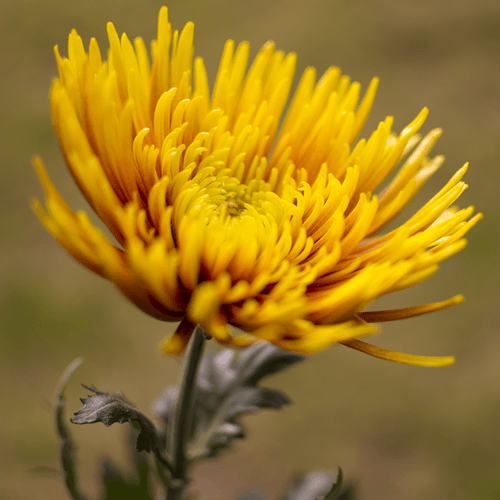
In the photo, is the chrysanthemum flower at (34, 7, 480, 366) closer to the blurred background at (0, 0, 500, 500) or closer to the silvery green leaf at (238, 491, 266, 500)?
the silvery green leaf at (238, 491, 266, 500)

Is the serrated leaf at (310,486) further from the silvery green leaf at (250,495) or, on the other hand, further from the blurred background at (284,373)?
the blurred background at (284,373)

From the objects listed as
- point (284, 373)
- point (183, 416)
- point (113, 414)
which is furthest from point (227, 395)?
point (284, 373)

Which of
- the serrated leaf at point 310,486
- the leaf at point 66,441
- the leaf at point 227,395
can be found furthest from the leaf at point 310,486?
the leaf at point 66,441

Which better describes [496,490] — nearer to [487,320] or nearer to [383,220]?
[487,320]

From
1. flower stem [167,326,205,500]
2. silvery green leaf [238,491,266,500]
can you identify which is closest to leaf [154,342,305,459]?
flower stem [167,326,205,500]

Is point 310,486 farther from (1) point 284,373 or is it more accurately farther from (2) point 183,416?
(1) point 284,373

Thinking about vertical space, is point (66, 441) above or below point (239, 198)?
below
